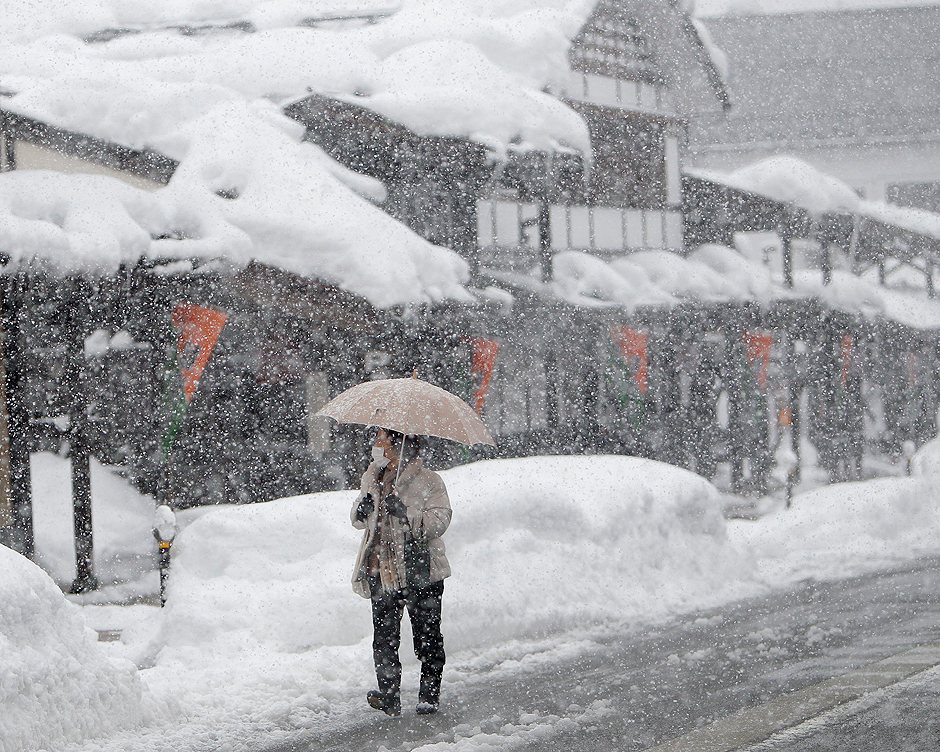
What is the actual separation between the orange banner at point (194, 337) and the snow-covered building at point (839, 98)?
24.5m

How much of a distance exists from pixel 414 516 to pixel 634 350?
1221 cm

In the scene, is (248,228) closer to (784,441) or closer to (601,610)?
(601,610)

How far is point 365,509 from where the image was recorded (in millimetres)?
5191

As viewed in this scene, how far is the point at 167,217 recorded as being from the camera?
10.1 m

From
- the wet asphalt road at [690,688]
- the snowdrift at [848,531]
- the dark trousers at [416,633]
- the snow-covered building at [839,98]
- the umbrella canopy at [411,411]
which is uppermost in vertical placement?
the snow-covered building at [839,98]

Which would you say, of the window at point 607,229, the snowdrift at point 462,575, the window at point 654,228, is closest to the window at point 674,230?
the window at point 654,228

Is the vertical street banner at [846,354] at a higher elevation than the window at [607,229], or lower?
lower

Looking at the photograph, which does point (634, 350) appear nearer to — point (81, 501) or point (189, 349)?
point (189, 349)

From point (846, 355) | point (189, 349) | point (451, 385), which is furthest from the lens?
point (846, 355)

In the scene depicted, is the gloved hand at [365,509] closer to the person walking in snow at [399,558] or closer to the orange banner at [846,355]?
the person walking in snow at [399,558]

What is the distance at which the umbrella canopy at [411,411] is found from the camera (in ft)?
16.6

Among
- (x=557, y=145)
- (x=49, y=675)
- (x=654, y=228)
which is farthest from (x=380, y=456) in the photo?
(x=654, y=228)

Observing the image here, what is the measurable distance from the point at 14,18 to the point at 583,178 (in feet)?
43.8

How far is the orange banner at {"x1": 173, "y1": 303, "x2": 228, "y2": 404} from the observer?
10367mm
